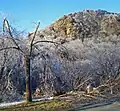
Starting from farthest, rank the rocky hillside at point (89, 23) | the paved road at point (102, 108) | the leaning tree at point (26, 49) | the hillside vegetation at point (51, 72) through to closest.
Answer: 1. the rocky hillside at point (89, 23)
2. the hillside vegetation at point (51, 72)
3. the leaning tree at point (26, 49)
4. the paved road at point (102, 108)

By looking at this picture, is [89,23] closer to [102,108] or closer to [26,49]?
[26,49]

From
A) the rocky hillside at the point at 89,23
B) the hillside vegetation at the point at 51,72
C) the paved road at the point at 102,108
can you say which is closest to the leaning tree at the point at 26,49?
the hillside vegetation at the point at 51,72

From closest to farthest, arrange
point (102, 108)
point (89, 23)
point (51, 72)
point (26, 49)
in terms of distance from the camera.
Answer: point (102, 108), point (26, 49), point (51, 72), point (89, 23)

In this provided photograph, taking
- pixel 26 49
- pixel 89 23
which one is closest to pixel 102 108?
pixel 26 49

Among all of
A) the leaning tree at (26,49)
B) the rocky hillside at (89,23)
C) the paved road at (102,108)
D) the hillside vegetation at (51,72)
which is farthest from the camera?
the rocky hillside at (89,23)

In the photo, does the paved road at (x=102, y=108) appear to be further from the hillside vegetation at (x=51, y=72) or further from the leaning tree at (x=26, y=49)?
the leaning tree at (x=26, y=49)

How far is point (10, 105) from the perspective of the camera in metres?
18.8

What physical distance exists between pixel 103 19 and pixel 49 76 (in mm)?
55600

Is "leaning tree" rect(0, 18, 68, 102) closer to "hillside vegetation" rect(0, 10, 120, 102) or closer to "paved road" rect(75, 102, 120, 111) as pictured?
"hillside vegetation" rect(0, 10, 120, 102)

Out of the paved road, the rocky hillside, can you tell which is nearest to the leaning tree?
Answer: the paved road

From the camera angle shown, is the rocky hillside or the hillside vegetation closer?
the hillside vegetation

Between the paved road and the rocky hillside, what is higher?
the rocky hillside

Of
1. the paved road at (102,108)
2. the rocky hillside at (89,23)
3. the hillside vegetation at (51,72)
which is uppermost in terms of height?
the rocky hillside at (89,23)

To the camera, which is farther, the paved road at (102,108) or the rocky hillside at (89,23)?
the rocky hillside at (89,23)
